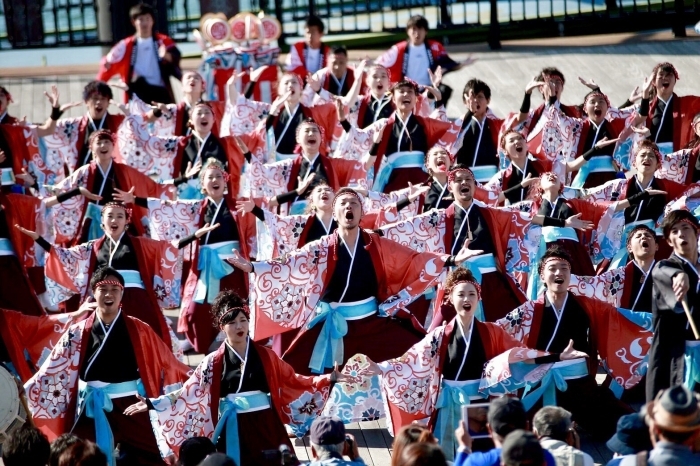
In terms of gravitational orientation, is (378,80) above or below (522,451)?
above

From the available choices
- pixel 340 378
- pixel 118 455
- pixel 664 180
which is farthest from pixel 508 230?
pixel 118 455

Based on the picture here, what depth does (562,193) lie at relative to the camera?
826cm

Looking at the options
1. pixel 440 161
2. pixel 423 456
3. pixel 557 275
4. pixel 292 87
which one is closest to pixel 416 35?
pixel 292 87

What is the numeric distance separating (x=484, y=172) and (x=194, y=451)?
5073mm

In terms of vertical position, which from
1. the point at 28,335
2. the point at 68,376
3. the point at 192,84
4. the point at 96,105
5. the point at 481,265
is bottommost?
the point at 68,376

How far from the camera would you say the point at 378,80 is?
10531 millimetres

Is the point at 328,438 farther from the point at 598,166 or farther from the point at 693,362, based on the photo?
the point at 598,166

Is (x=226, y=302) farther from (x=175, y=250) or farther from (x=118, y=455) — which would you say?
(x=175, y=250)

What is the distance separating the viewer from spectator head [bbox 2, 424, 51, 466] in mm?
4613

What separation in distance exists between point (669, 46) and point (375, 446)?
28.7ft

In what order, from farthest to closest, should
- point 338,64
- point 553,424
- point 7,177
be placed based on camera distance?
point 338,64
point 7,177
point 553,424

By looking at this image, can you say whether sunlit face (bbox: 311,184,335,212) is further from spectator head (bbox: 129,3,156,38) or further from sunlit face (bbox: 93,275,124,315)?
spectator head (bbox: 129,3,156,38)

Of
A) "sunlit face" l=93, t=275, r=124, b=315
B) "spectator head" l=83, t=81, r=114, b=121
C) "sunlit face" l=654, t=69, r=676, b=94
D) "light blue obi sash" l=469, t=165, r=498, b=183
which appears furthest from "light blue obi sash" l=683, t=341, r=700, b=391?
"spectator head" l=83, t=81, r=114, b=121

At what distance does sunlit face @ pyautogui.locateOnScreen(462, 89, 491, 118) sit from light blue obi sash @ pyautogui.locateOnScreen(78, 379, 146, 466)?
164 inches
